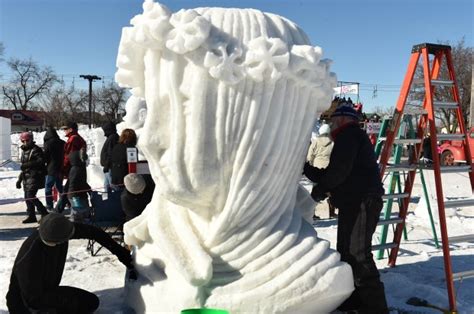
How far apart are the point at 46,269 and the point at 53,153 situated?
4.93 m

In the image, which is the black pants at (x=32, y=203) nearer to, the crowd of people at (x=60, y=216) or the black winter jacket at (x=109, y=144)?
the crowd of people at (x=60, y=216)

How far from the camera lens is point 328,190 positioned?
375 cm

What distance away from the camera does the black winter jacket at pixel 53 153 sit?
7922 mm

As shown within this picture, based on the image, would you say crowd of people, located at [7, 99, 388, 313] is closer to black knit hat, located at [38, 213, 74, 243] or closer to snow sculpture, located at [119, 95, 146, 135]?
black knit hat, located at [38, 213, 74, 243]

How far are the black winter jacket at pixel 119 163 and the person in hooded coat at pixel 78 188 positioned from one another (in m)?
0.58

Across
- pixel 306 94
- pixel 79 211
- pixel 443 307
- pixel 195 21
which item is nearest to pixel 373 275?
pixel 443 307

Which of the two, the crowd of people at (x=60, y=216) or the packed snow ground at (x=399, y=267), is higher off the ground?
the crowd of people at (x=60, y=216)

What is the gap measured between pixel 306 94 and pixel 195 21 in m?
0.90

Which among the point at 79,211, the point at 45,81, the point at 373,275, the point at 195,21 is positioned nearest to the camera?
the point at 195,21

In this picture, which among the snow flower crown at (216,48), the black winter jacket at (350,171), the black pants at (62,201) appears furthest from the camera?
the black pants at (62,201)

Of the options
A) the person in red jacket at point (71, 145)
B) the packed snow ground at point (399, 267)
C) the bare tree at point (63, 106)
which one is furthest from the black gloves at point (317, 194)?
the bare tree at point (63, 106)

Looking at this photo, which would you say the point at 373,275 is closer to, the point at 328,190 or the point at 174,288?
the point at 328,190

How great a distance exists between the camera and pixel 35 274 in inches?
132

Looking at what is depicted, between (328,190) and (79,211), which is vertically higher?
(328,190)
